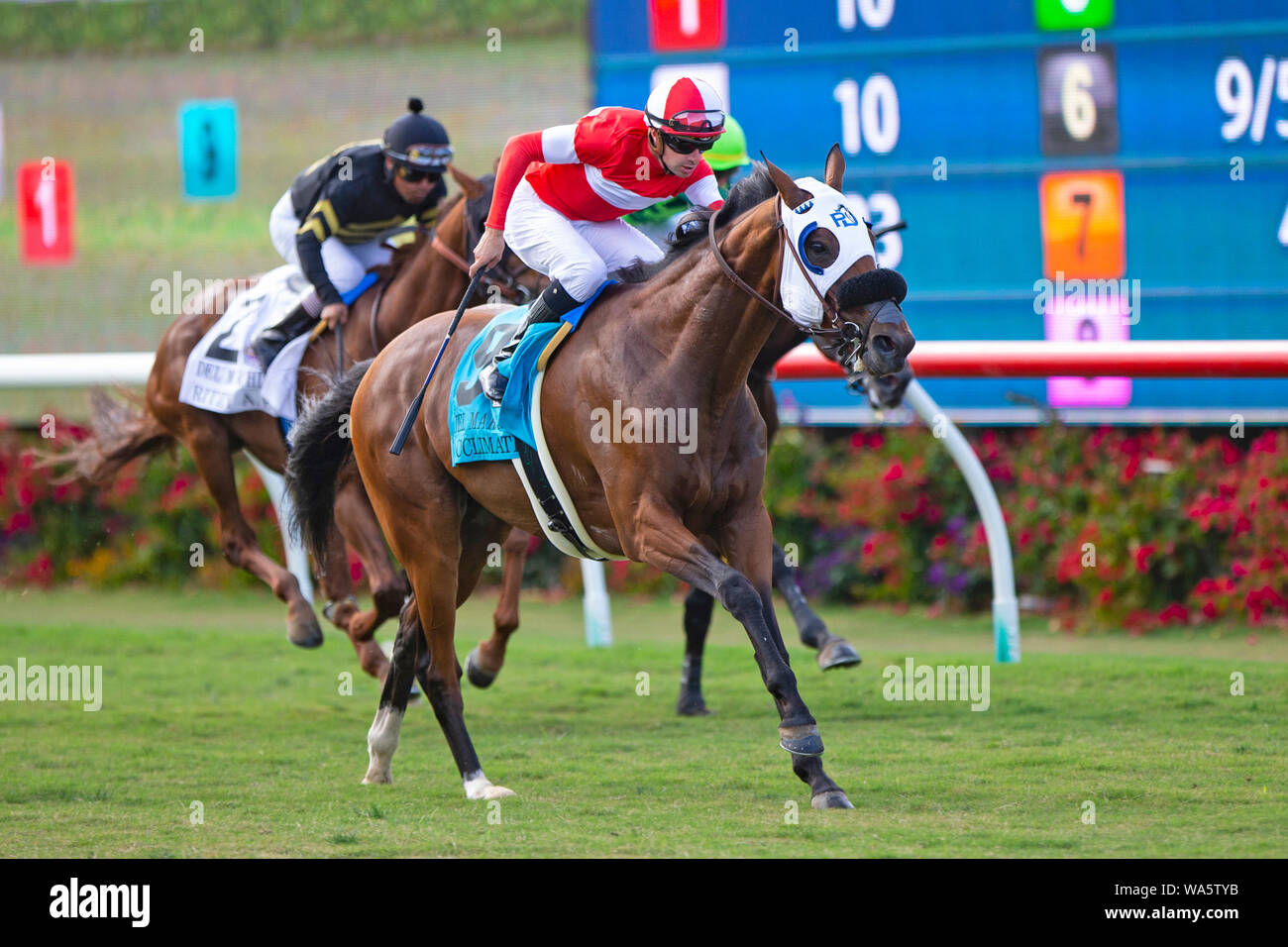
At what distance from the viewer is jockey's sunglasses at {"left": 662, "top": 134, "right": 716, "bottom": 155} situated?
13.7 feet

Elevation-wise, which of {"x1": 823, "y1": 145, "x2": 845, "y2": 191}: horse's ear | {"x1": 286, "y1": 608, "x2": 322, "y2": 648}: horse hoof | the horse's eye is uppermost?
{"x1": 823, "y1": 145, "x2": 845, "y2": 191}: horse's ear

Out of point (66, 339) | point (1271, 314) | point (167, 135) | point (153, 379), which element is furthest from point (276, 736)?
point (167, 135)

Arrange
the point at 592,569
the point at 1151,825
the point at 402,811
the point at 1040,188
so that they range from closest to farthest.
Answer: the point at 1151,825, the point at 402,811, the point at 592,569, the point at 1040,188

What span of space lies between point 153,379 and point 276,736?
1.81 meters

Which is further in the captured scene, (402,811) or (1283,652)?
(1283,652)

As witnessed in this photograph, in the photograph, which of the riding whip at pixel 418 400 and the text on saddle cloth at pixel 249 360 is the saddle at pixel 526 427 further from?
the text on saddle cloth at pixel 249 360

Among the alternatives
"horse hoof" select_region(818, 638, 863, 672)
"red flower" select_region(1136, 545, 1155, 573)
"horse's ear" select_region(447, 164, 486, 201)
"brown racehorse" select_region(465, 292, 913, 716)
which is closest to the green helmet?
"brown racehorse" select_region(465, 292, 913, 716)

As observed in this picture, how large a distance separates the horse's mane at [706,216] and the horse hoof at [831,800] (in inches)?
52.9

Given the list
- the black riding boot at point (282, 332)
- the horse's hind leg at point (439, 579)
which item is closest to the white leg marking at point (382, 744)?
the horse's hind leg at point (439, 579)

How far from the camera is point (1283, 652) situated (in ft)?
20.6

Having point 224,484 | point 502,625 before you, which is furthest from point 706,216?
point 224,484

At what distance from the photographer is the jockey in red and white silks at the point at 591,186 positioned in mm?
4152

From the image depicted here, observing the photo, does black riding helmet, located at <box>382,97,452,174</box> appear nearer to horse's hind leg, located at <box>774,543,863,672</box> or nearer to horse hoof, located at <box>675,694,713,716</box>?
horse's hind leg, located at <box>774,543,863,672</box>

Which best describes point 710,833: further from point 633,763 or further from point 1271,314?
point 1271,314
